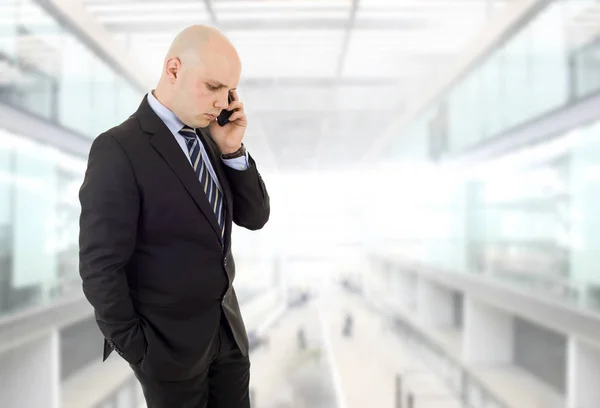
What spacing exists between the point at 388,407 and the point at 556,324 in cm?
182

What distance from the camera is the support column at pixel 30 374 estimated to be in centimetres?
277

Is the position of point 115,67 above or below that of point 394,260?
above

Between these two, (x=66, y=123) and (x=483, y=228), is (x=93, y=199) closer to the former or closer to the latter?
(x=66, y=123)

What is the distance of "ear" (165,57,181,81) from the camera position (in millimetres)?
1115

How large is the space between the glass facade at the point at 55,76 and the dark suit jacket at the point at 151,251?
1.53m

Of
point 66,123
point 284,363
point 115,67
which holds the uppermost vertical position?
point 115,67

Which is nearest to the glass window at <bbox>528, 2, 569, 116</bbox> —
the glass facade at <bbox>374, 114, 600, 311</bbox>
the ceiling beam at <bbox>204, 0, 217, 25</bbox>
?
the glass facade at <bbox>374, 114, 600, 311</bbox>

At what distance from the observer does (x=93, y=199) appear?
1.03 metres

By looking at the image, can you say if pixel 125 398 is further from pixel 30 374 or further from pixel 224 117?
pixel 224 117

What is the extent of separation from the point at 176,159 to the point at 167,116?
0.39 feet

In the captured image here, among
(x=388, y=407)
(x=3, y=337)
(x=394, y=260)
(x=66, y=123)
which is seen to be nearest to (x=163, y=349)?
(x=3, y=337)

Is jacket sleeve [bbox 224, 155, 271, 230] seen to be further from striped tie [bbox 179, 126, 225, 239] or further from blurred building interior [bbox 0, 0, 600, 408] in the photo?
blurred building interior [bbox 0, 0, 600, 408]

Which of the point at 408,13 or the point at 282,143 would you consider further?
the point at 282,143

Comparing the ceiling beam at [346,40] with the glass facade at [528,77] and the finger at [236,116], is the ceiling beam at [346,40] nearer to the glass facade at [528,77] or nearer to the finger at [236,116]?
the glass facade at [528,77]
